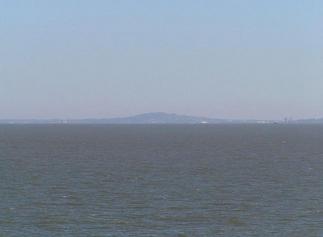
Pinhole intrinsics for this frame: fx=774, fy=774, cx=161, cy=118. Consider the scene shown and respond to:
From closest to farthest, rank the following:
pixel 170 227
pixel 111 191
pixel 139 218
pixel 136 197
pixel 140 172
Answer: pixel 170 227
pixel 139 218
pixel 136 197
pixel 111 191
pixel 140 172

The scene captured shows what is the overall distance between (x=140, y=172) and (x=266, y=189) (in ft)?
69.2

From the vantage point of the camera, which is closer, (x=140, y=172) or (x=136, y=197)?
(x=136, y=197)

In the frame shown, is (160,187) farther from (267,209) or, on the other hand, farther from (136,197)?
(267,209)

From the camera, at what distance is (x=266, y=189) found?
6309cm

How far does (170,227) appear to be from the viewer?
43250 millimetres

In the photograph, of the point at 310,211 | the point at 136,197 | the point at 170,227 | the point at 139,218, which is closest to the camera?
the point at 170,227

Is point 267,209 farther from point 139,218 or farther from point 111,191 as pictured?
point 111,191

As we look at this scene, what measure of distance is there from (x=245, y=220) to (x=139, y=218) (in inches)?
249

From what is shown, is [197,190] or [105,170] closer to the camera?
[197,190]

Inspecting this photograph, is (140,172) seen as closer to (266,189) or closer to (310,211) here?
(266,189)

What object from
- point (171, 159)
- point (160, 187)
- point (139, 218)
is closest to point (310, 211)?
point (139, 218)

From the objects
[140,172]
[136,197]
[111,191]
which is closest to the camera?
[136,197]

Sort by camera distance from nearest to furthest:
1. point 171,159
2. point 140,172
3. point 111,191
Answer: point 111,191, point 140,172, point 171,159

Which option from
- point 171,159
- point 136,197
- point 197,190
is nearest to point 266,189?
point 197,190
